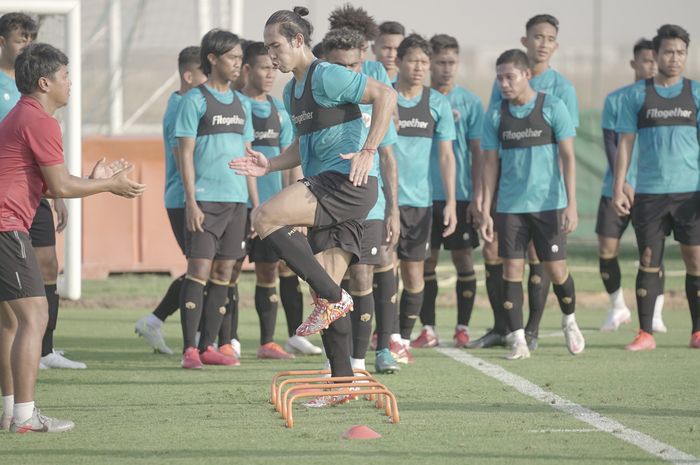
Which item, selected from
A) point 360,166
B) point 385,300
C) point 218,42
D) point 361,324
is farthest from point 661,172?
point 360,166

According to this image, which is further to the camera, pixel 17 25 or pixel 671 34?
pixel 671 34

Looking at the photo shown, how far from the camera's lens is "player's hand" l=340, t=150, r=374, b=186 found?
23.6 ft

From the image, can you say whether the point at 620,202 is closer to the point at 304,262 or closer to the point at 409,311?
the point at 409,311

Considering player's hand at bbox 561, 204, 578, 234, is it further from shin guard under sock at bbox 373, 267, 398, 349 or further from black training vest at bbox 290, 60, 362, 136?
black training vest at bbox 290, 60, 362, 136

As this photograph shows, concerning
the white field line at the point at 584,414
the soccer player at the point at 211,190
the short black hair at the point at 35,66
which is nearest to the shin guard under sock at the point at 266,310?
the soccer player at the point at 211,190

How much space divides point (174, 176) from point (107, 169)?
10.5 ft

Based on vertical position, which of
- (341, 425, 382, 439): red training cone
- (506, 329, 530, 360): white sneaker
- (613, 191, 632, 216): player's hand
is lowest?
(506, 329, 530, 360): white sneaker

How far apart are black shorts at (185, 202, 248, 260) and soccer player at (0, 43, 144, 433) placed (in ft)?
9.30

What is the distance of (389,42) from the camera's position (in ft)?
36.6

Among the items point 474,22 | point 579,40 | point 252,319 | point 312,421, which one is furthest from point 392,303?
point 474,22

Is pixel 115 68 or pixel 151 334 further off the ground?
pixel 115 68

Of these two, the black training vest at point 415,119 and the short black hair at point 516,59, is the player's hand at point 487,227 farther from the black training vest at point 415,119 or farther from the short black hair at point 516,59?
the short black hair at point 516,59

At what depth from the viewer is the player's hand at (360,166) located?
7184mm

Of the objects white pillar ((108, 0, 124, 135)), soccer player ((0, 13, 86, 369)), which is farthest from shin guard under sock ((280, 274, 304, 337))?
white pillar ((108, 0, 124, 135))
